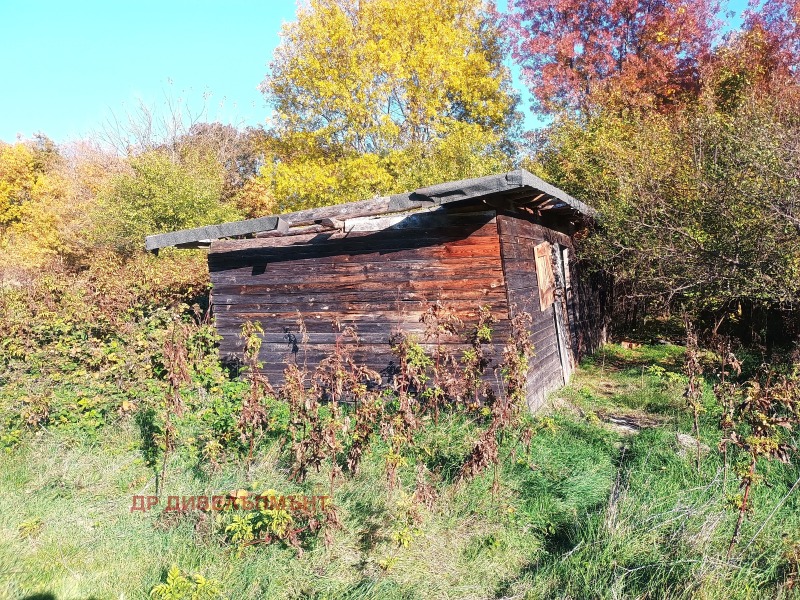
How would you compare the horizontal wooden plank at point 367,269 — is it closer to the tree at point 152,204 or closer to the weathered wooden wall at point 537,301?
the weathered wooden wall at point 537,301

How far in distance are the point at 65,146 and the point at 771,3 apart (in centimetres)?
3431

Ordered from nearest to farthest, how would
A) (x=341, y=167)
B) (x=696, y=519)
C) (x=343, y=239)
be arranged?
(x=696, y=519), (x=343, y=239), (x=341, y=167)

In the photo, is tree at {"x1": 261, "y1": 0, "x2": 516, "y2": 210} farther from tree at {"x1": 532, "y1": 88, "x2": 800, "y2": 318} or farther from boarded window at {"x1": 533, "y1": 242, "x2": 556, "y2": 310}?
boarded window at {"x1": 533, "y1": 242, "x2": 556, "y2": 310}

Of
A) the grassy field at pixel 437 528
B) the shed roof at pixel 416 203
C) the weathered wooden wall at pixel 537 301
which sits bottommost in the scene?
the grassy field at pixel 437 528

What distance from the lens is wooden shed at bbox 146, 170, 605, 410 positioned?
6.13m

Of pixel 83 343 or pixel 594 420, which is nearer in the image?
pixel 594 420

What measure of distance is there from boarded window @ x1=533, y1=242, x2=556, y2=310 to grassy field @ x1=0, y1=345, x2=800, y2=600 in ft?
8.49

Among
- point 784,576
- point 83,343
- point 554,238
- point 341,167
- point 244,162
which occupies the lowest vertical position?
point 784,576

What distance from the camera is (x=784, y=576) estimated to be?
9.65 ft

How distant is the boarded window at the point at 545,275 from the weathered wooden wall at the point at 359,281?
5.10 ft

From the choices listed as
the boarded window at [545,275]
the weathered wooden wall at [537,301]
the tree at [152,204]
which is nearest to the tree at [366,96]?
the tree at [152,204]

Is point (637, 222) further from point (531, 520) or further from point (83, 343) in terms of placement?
point (83, 343)

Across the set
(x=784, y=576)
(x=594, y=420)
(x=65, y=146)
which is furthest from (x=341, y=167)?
(x=65, y=146)

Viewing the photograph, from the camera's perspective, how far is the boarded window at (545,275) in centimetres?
745
